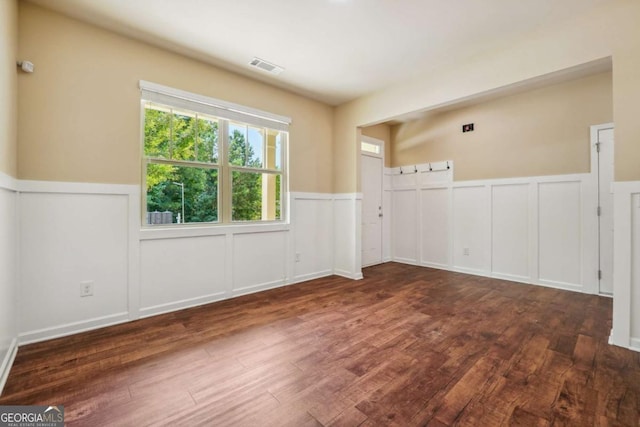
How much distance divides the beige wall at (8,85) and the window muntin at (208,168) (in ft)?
3.02

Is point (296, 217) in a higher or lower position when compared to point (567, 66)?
lower

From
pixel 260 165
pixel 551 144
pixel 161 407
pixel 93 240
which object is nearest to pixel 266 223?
pixel 260 165

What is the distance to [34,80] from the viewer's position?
7.57ft

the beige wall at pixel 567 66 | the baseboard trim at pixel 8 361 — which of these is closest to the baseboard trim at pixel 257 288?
the baseboard trim at pixel 8 361

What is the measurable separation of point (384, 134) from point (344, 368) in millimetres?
4714

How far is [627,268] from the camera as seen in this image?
221 centimetres

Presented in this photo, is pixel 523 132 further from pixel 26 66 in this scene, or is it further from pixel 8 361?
pixel 8 361

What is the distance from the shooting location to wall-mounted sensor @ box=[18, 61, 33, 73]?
7.29 feet

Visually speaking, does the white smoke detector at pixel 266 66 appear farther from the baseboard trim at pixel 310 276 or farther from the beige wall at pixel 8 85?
the baseboard trim at pixel 310 276

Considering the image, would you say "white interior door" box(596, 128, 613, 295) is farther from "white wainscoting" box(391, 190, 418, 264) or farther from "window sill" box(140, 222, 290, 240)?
"window sill" box(140, 222, 290, 240)

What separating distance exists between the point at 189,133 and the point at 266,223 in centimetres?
145

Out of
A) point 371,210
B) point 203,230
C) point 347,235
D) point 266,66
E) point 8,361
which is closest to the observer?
point 8,361

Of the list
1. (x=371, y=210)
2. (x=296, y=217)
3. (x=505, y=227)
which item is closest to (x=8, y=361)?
(x=296, y=217)

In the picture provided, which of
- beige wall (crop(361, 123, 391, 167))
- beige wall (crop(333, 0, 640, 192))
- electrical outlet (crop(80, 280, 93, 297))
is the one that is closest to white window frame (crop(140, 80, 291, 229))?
electrical outlet (crop(80, 280, 93, 297))
